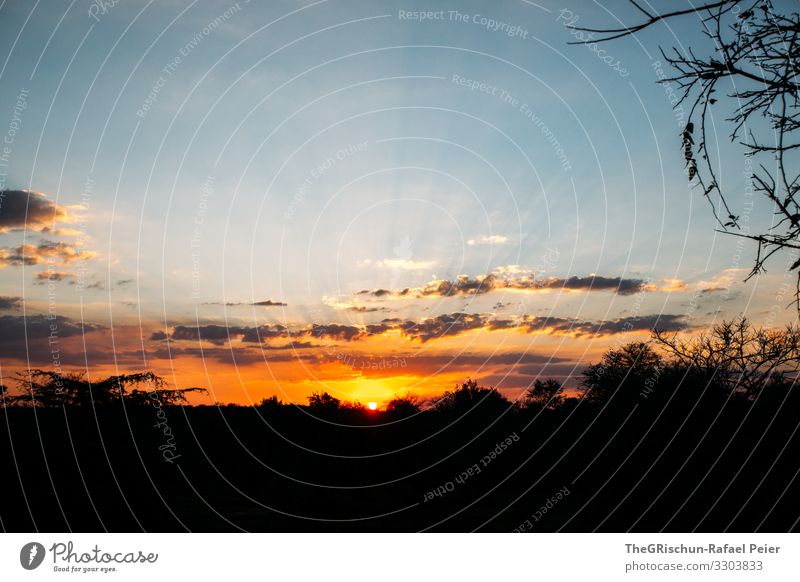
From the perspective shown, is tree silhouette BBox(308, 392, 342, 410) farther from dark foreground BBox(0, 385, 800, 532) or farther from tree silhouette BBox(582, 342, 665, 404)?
tree silhouette BBox(582, 342, 665, 404)

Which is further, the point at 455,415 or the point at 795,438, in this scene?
the point at 455,415

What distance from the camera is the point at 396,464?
89.4ft

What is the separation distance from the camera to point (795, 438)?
890 inches

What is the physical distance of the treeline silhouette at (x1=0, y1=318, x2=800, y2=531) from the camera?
59.9 feet

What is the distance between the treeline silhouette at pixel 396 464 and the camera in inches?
719

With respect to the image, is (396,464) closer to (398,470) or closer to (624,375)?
(398,470)

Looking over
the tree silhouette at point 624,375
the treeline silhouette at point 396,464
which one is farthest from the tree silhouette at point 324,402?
the tree silhouette at point 624,375

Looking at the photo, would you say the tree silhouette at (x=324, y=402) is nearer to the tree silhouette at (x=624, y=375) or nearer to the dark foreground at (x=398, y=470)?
the dark foreground at (x=398, y=470)

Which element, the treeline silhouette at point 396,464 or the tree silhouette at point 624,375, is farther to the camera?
the tree silhouette at point 624,375

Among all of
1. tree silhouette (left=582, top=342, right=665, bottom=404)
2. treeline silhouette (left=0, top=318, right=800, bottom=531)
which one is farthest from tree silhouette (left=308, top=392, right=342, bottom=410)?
tree silhouette (left=582, top=342, right=665, bottom=404)

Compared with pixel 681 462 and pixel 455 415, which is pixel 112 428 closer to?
pixel 455 415

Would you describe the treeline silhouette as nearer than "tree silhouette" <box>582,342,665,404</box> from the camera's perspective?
Yes
